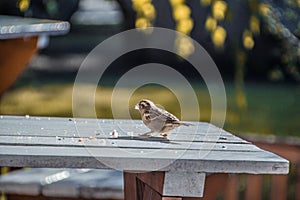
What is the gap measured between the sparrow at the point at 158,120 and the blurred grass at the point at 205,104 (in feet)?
18.7

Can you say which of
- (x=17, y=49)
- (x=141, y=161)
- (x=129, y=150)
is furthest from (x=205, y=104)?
(x=141, y=161)

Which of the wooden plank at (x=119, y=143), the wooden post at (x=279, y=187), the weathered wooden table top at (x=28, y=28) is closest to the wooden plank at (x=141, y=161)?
the wooden plank at (x=119, y=143)

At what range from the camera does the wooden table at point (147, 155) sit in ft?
6.75

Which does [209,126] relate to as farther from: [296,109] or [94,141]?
[296,109]

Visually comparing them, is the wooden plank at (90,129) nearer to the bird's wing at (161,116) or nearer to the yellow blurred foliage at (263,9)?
the bird's wing at (161,116)

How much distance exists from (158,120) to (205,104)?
854 cm

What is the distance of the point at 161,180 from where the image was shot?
214cm

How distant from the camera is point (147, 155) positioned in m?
2.09

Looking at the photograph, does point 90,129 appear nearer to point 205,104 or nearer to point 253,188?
point 253,188

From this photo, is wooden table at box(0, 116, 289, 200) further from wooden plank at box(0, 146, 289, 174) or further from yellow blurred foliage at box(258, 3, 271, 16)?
yellow blurred foliage at box(258, 3, 271, 16)

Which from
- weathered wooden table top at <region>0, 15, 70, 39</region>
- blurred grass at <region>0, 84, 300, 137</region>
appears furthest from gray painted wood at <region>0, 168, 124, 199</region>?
blurred grass at <region>0, 84, 300, 137</region>

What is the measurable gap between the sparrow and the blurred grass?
225 inches

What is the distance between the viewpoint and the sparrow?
7.95 feet

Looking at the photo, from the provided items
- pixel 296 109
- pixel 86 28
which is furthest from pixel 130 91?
pixel 86 28
